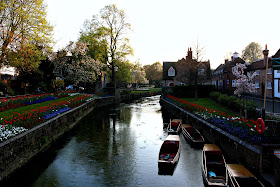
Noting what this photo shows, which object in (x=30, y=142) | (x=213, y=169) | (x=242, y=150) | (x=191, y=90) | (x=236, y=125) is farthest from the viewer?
(x=191, y=90)

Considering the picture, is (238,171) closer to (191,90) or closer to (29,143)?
(29,143)

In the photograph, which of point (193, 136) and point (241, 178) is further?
point (193, 136)

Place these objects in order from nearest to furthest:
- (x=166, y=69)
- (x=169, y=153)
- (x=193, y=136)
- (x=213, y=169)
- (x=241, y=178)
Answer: (x=241, y=178), (x=213, y=169), (x=169, y=153), (x=193, y=136), (x=166, y=69)

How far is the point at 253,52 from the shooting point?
79.4 m

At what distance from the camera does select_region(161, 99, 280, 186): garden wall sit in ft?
32.8

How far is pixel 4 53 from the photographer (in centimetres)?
2580

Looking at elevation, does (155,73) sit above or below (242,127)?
above

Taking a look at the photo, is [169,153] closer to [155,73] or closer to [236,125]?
[236,125]

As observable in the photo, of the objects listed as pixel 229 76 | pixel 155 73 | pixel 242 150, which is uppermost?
pixel 155 73

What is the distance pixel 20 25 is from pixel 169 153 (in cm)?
2501

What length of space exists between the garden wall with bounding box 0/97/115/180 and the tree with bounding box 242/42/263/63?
7577cm

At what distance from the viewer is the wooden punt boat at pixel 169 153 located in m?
12.0

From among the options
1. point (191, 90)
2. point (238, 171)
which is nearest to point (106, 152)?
point (238, 171)

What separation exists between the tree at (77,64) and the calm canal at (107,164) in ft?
87.9
